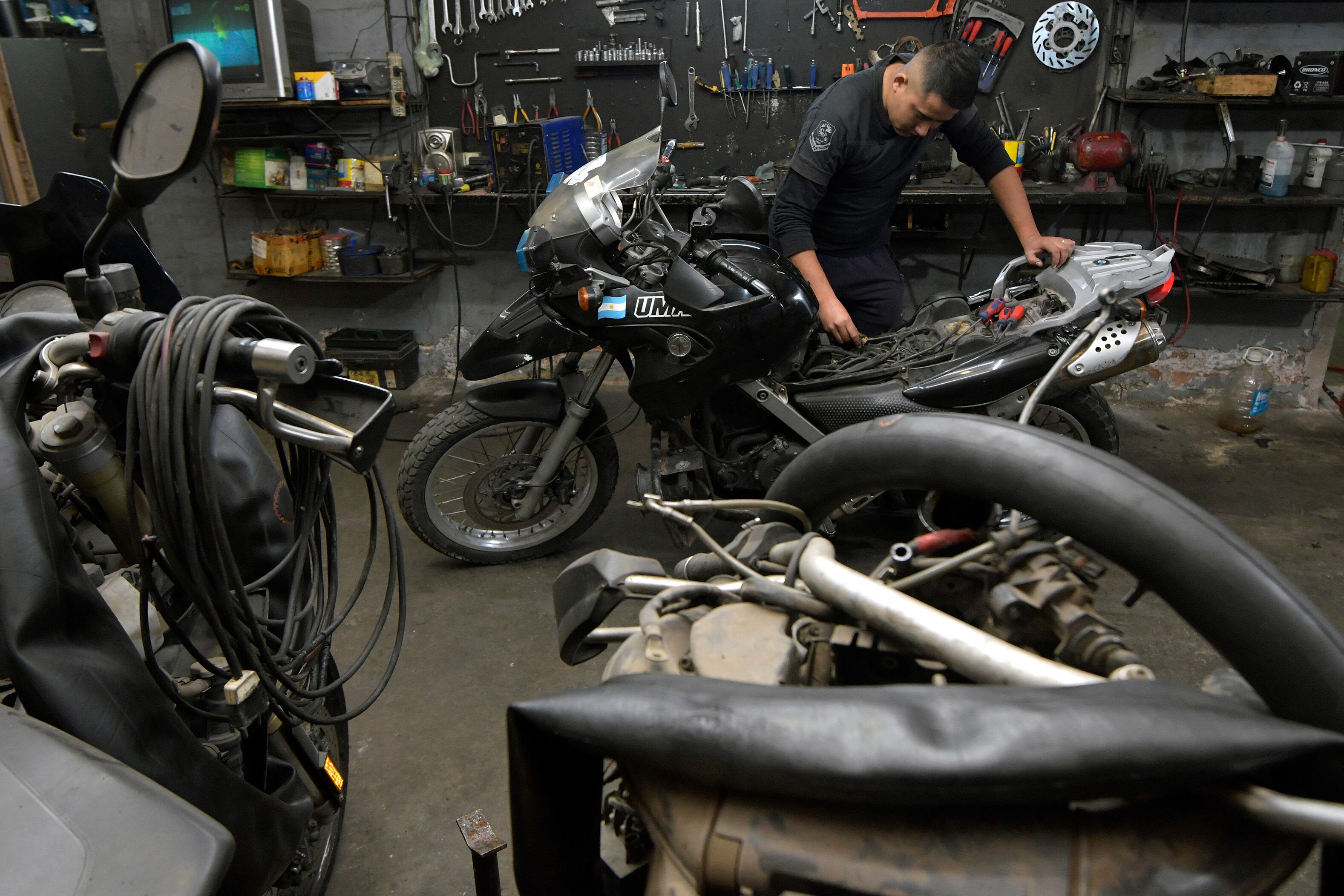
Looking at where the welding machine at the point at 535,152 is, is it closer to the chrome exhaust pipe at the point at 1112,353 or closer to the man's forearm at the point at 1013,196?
the man's forearm at the point at 1013,196

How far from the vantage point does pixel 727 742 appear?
1.74 ft

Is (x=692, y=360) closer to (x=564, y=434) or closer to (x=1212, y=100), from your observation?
(x=564, y=434)

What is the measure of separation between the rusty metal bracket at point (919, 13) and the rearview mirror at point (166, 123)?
3.57 m

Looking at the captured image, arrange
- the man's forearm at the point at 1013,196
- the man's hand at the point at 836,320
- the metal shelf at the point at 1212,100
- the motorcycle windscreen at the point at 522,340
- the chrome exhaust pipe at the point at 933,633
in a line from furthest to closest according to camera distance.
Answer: the metal shelf at the point at 1212,100 → the man's forearm at the point at 1013,196 → the man's hand at the point at 836,320 → the motorcycle windscreen at the point at 522,340 → the chrome exhaust pipe at the point at 933,633

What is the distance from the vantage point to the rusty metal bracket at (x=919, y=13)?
382 cm

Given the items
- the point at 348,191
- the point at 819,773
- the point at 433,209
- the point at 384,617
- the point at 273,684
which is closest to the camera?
the point at 819,773

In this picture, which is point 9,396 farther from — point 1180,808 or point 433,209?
point 433,209

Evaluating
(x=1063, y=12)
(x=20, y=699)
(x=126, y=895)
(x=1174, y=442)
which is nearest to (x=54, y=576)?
(x=20, y=699)

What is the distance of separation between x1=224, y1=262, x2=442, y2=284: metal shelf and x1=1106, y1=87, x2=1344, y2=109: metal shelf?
3339mm

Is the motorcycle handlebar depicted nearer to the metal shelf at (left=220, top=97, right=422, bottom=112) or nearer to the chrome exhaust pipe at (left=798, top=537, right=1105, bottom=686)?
the chrome exhaust pipe at (left=798, top=537, right=1105, bottom=686)

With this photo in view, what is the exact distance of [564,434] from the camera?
2.61 m

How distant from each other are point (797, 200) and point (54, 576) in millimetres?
2379

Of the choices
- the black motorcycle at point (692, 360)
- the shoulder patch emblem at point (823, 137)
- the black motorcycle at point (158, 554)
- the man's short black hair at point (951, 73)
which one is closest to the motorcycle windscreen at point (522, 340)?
the black motorcycle at point (692, 360)

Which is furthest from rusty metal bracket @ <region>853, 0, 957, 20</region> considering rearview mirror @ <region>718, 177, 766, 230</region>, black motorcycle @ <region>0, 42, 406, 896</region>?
black motorcycle @ <region>0, 42, 406, 896</region>
